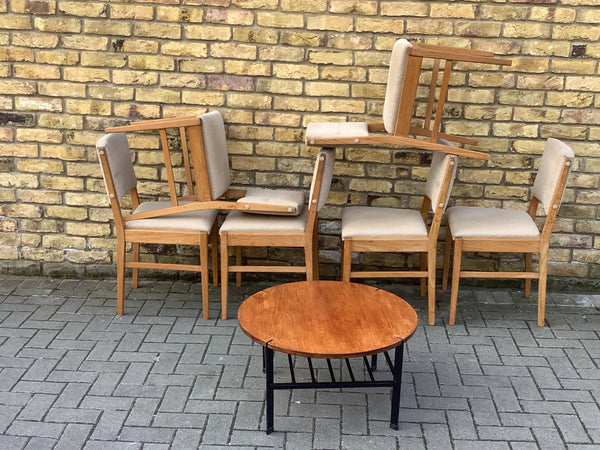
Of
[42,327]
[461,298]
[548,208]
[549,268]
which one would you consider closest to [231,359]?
[42,327]

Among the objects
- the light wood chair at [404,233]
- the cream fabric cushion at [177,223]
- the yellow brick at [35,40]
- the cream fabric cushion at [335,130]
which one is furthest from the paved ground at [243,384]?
the yellow brick at [35,40]

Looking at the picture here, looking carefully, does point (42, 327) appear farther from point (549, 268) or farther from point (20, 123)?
point (549, 268)

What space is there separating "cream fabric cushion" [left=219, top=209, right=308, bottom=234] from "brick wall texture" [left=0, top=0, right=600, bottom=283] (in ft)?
1.60

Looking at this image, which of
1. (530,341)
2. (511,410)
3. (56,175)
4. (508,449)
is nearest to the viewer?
(508,449)

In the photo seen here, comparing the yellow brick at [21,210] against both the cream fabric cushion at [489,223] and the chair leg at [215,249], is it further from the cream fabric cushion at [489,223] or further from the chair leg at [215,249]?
the cream fabric cushion at [489,223]

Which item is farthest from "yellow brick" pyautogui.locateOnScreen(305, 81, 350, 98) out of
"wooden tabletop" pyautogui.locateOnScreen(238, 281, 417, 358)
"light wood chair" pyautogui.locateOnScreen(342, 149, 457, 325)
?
"wooden tabletop" pyautogui.locateOnScreen(238, 281, 417, 358)

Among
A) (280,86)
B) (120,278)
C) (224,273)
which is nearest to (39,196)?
(120,278)

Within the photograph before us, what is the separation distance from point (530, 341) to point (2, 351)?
9.45ft

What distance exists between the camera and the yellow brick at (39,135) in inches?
162

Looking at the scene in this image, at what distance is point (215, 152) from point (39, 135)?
4.26 ft

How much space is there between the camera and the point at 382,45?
3.88 metres

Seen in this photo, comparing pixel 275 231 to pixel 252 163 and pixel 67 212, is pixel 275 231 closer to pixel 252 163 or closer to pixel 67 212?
pixel 252 163

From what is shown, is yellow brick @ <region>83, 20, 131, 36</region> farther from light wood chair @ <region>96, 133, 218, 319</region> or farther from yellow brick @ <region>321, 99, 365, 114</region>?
yellow brick @ <region>321, 99, 365, 114</region>

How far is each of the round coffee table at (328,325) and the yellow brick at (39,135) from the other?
2.01 meters
